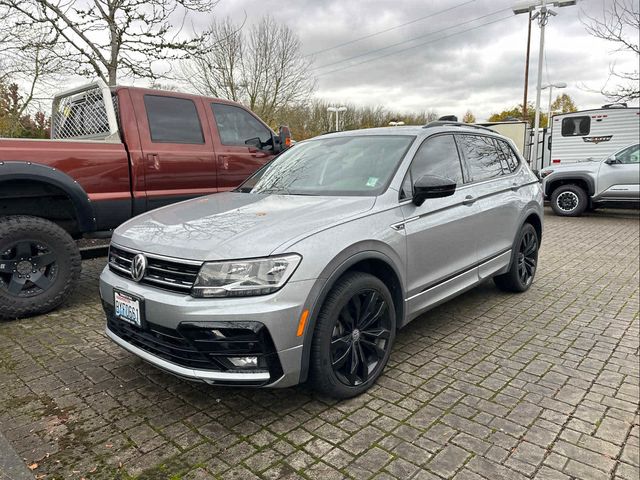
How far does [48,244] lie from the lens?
165 inches

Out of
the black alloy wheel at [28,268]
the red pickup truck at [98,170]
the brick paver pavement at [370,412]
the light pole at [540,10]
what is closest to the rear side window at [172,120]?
the red pickup truck at [98,170]

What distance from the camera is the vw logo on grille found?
2.66 m

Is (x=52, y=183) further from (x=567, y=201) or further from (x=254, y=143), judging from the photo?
(x=567, y=201)

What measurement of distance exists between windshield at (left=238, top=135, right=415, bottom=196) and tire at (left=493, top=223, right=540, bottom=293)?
2.08 m

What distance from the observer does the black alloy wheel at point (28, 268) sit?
410 centimetres

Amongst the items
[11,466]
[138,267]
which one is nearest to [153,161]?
[138,267]

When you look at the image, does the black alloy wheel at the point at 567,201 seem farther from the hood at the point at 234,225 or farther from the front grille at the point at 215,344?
the front grille at the point at 215,344

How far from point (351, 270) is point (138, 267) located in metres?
1.28

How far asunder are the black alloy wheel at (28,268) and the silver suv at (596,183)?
35.7ft

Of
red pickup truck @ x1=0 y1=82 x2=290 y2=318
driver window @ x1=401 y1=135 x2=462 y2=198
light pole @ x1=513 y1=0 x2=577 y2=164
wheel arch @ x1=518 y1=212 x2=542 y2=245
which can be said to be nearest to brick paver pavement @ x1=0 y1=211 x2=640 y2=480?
red pickup truck @ x1=0 y1=82 x2=290 y2=318

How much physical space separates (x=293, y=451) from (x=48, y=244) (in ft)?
10.4

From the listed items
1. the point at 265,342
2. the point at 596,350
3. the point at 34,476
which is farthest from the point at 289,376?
the point at 596,350

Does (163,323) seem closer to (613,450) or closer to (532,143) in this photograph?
(613,450)

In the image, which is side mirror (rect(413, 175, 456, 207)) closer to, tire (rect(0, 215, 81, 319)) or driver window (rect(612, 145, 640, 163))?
tire (rect(0, 215, 81, 319))
